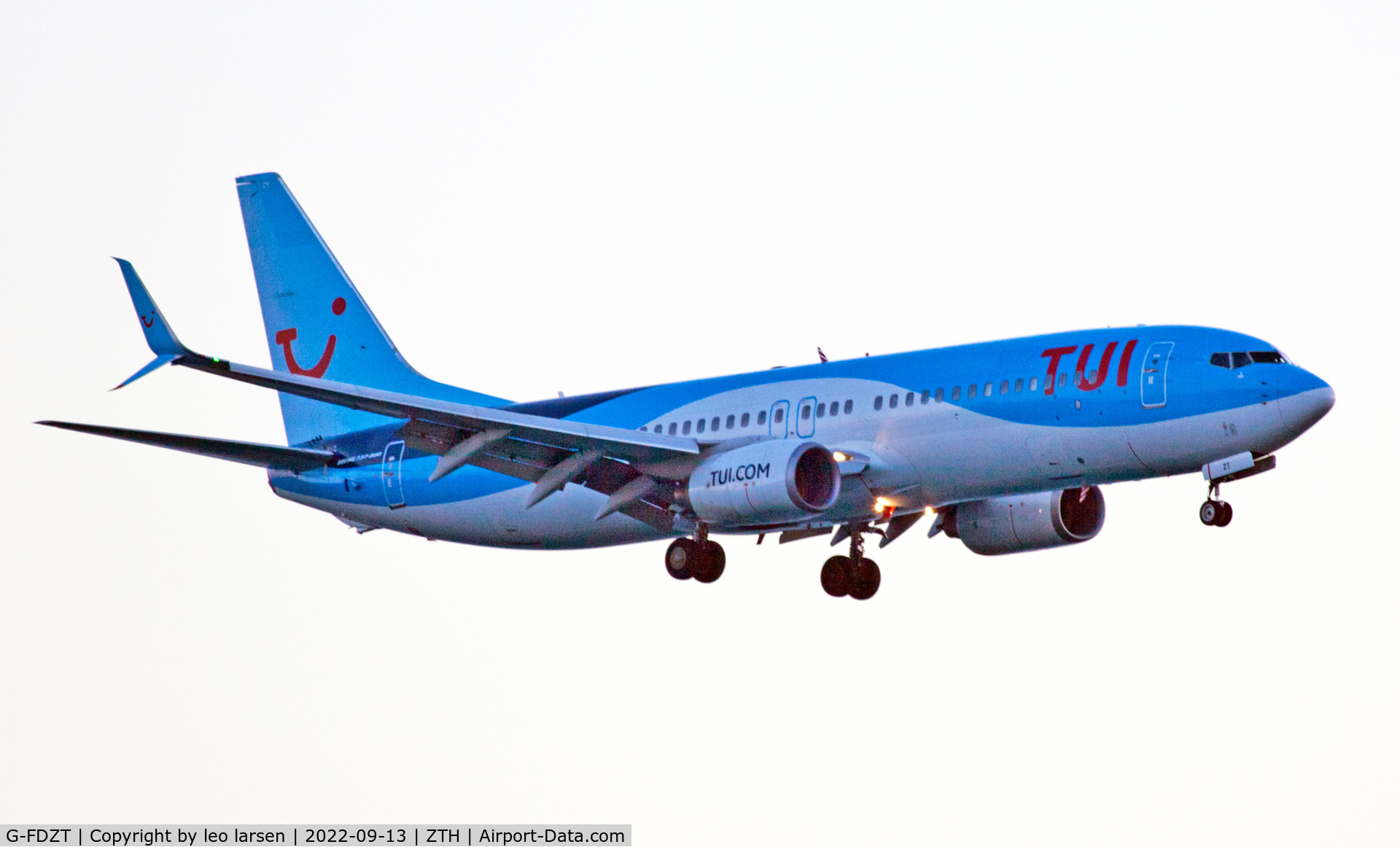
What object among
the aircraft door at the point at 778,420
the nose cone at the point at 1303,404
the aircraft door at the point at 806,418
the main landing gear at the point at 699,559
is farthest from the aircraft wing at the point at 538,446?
the nose cone at the point at 1303,404

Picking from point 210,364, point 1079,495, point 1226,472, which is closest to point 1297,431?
point 1226,472

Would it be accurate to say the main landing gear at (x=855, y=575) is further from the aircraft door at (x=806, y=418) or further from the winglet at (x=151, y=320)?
the winglet at (x=151, y=320)

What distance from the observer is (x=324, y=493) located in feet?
158

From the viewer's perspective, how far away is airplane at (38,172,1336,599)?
37.2m

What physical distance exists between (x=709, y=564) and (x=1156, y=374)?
10.3 meters

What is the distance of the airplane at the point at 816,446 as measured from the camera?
3716 cm

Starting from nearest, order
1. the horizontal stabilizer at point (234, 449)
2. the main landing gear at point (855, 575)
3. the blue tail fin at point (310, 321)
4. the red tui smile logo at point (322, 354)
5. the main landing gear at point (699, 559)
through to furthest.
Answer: the horizontal stabilizer at point (234, 449) → the main landing gear at point (699, 559) → the main landing gear at point (855, 575) → the blue tail fin at point (310, 321) → the red tui smile logo at point (322, 354)

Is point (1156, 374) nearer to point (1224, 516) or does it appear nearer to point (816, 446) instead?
point (1224, 516)

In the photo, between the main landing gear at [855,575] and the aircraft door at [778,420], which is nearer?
the aircraft door at [778,420]

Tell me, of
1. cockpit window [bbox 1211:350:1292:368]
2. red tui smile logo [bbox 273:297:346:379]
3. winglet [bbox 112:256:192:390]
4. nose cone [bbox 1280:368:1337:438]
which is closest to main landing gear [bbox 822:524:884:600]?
cockpit window [bbox 1211:350:1292:368]

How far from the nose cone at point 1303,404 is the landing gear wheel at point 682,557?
40.8 feet

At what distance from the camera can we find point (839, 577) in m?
45.9

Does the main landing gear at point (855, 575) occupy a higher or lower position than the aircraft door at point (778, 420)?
lower

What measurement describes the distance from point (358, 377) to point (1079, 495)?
18.6m
